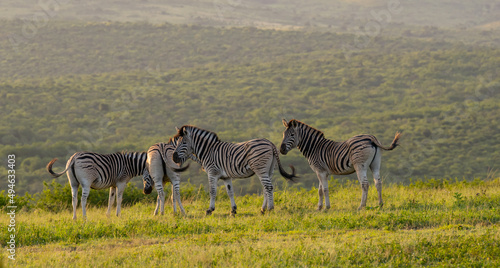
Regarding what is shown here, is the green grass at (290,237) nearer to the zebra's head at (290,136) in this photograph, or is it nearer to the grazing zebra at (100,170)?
the grazing zebra at (100,170)

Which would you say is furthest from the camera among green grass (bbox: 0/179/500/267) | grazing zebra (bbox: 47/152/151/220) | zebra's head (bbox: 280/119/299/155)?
zebra's head (bbox: 280/119/299/155)

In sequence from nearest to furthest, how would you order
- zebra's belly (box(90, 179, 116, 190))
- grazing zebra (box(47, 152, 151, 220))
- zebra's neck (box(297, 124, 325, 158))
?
1. grazing zebra (box(47, 152, 151, 220))
2. zebra's belly (box(90, 179, 116, 190))
3. zebra's neck (box(297, 124, 325, 158))

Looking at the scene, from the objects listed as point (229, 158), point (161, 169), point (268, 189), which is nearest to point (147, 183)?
point (161, 169)

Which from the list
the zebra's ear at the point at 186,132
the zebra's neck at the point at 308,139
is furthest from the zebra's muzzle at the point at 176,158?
the zebra's neck at the point at 308,139

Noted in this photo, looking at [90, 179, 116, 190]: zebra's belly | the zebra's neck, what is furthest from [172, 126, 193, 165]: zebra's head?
the zebra's neck

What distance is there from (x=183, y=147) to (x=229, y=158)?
115 centimetres

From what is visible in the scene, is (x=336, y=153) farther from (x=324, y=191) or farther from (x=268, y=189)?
(x=268, y=189)

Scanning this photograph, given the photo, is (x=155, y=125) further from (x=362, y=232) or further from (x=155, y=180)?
(x=362, y=232)

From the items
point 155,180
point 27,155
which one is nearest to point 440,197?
point 155,180

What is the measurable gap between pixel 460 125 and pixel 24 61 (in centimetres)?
6830

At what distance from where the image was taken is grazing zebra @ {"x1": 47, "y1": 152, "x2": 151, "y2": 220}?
12172mm

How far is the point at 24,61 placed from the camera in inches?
3543

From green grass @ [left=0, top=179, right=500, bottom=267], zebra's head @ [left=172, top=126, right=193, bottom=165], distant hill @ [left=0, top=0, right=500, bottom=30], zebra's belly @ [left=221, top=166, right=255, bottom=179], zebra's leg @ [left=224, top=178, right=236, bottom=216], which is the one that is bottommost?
green grass @ [left=0, top=179, right=500, bottom=267]

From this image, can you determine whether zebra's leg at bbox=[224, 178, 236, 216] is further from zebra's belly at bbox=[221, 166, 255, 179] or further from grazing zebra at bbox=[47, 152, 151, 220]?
grazing zebra at bbox=[47, 152, 151, 220]
